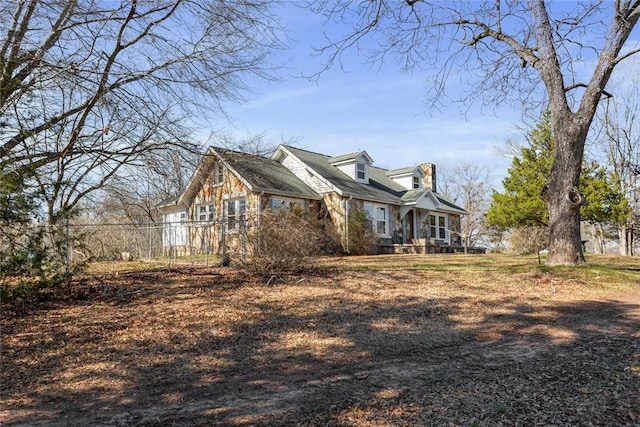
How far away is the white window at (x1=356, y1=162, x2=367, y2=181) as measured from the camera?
2461cm

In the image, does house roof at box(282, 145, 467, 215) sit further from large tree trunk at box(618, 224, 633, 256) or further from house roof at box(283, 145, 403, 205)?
large tree trunk at box(618, 224, 633, 256)

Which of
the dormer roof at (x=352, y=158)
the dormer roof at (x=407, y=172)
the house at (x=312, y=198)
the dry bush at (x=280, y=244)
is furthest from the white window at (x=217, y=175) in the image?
the dry bush at (x=280, y=244)

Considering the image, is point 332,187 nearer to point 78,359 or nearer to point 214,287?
point 214,287

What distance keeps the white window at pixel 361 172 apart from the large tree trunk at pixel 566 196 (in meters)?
→ 13.8

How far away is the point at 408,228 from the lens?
2562cm

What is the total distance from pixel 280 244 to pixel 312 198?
1167cm

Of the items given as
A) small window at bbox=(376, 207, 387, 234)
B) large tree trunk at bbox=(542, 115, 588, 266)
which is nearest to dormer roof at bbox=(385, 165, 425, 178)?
small window at bbox=(376, 207, 387, 234)

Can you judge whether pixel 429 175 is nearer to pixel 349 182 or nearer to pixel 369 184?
pixel 369 184

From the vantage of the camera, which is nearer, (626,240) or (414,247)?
(414,247)

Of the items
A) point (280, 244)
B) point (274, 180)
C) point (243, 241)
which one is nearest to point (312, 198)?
point (274, 180)

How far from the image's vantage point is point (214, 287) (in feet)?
29.1

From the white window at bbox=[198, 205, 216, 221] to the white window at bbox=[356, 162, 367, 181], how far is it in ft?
25.0

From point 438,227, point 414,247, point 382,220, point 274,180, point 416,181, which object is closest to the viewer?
point 274,180

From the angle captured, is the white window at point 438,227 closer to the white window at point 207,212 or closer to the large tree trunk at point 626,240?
the large tree trunk at point 626,240
